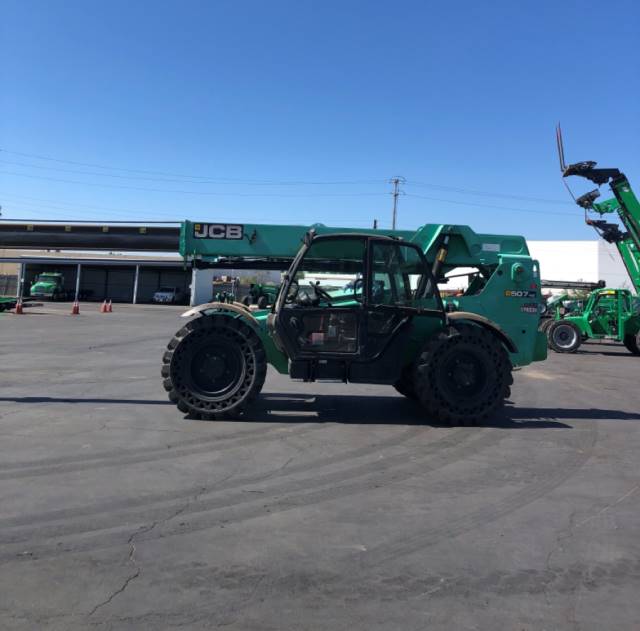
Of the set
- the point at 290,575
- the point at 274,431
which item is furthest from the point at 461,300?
the point at 290,575

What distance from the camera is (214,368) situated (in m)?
7.84

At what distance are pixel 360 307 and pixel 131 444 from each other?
3.28 meters

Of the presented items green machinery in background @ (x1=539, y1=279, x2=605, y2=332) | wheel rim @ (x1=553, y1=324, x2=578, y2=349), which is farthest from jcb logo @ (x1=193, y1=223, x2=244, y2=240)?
green machinery in background @ (x1=539, y1=279, x2=605, y2=332)

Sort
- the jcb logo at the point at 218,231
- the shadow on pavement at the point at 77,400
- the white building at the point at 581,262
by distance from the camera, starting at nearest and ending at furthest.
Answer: the jcb logo at the point at 218,231, the shadow on pavement at the point at 77,400, the white building at the point at 581,262

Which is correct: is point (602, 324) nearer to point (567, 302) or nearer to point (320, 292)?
point (567, 302)

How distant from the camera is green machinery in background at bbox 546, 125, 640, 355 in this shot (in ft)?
65.9

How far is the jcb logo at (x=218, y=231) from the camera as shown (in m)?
8.53

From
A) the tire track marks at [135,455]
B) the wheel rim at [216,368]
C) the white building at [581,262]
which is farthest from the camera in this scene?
the white building at [581,262]

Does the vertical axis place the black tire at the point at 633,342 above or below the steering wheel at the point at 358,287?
A: below

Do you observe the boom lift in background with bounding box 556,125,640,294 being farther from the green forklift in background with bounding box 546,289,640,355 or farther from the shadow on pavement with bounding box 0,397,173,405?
the shadow on pavement with bounding box 0,397,173,405

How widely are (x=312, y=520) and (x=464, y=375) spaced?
13.0 feet

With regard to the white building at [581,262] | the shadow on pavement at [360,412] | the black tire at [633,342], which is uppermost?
the white building at [581,262]

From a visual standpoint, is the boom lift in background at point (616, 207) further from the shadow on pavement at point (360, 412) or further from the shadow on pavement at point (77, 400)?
the shadow on pavement at point (77, 400)

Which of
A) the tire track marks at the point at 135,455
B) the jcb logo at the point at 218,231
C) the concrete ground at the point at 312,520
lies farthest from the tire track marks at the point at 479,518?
the jcb logo at the point at 218,231
